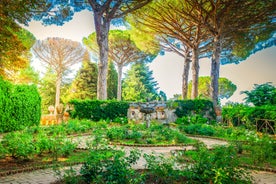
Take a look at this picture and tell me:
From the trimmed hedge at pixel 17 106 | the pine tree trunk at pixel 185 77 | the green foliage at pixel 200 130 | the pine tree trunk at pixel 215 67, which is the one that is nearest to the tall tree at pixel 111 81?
the pine tree trunk at pixel 185 77

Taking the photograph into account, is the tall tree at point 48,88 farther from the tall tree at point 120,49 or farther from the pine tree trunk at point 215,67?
the pine tree trunk at point 215,67

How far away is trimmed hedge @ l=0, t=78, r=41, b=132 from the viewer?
8.99 m

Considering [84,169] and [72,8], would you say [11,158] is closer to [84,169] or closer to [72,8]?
[84,169]

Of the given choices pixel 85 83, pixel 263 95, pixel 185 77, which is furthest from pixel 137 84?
pixel 263 95

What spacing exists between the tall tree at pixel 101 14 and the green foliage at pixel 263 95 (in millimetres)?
7767

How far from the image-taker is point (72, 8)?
1558 centimetres

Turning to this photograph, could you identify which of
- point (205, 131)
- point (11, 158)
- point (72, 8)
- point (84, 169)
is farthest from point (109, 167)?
point (72, 8)

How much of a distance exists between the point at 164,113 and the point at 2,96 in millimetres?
7871

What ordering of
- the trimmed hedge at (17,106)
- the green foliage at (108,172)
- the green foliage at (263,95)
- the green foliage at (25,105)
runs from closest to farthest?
the green foliage at (108,172) → the trimmed hedge at (17,106) → the green foliage at (25,105) → the green foliage at (263,95)

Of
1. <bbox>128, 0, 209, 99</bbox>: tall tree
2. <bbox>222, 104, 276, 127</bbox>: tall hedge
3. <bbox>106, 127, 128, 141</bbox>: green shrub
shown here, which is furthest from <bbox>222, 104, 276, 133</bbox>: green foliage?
<bbox>128, 0, 209, 99</bbox>: tall tree

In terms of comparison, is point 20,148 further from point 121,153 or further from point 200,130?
point 200,130

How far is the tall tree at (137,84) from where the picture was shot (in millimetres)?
27839

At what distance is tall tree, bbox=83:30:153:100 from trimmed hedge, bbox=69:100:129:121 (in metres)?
12.5

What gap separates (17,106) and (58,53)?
1807cm
